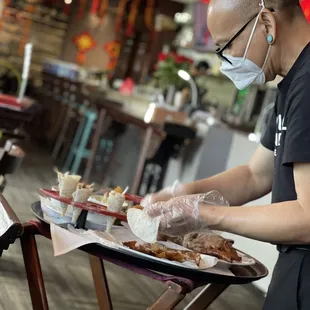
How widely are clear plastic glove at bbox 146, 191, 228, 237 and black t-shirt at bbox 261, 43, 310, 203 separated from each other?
0.69 ft

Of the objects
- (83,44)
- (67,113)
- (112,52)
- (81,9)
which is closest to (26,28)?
(81,9)

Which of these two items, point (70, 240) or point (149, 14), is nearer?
point (70, 240)

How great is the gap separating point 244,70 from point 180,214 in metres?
0.44

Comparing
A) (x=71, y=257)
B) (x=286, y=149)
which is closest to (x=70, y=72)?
(x=71, y=257)

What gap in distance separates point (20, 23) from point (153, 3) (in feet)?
9.15

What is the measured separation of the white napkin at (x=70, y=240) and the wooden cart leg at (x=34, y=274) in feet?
0.31

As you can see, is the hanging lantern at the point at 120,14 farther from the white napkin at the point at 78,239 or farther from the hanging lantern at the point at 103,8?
the white napkin at the point at 78,239

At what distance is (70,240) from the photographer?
5.53 ft

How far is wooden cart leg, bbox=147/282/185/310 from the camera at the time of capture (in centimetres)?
162

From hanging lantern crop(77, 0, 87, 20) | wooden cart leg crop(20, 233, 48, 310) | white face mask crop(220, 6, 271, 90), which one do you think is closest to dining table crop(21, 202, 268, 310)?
wooden cart leg crop(20, 233, 48, 310)

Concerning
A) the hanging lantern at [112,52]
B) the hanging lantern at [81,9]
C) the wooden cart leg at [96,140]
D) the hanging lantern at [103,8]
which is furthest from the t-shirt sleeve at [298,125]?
the hanging lantern at [112,52]

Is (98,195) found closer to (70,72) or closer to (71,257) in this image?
(71,257)

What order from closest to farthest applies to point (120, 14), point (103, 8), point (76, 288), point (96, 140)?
point (76, 288)
point (96, 140)
point (103, 8)
point (120, 14)

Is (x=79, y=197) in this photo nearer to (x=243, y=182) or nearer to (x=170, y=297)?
(x=170, y=297)
